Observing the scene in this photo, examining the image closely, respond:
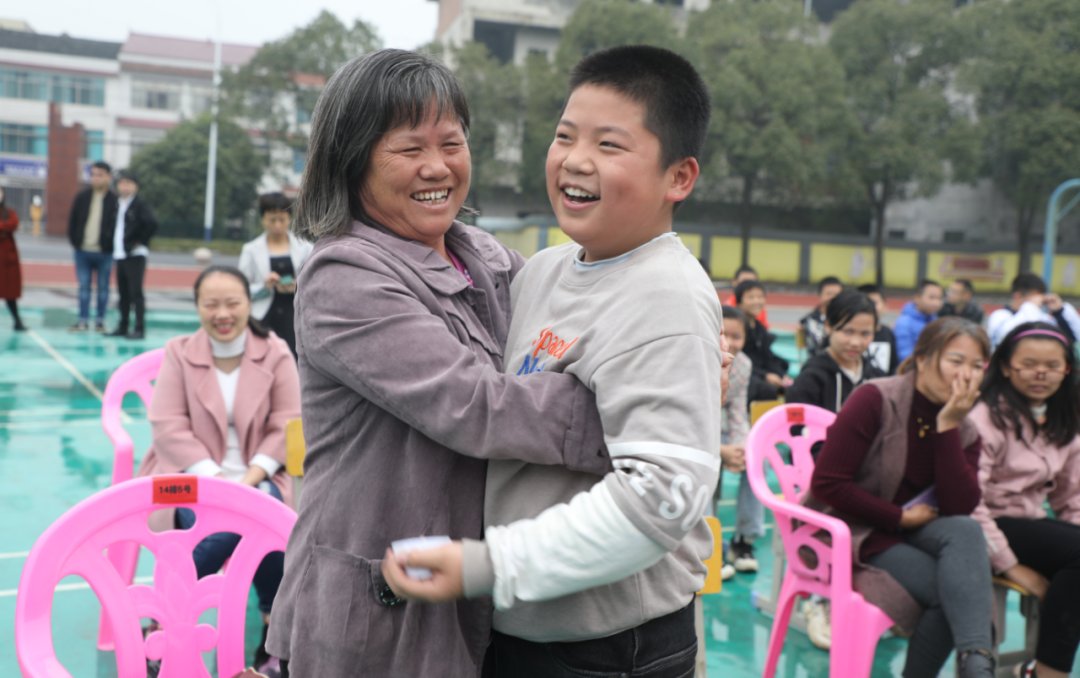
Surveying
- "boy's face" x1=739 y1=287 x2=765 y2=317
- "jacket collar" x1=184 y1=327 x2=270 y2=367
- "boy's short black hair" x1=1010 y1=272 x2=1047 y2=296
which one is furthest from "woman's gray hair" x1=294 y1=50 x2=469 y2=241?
"boy's short black hair" x1=1010 y1=272 x2=1047 y2=296

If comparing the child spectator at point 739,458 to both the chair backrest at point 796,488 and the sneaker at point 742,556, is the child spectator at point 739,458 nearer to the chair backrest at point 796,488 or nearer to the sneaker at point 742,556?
the sneaker at point 742,556

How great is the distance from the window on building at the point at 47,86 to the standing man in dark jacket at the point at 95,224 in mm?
40735

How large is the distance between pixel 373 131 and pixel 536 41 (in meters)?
34.8

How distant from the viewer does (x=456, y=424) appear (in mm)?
1253

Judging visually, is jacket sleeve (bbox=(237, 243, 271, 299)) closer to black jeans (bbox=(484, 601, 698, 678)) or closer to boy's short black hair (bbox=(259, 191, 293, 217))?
boy's short black hair (bbox=(259, 191, 293, 217))

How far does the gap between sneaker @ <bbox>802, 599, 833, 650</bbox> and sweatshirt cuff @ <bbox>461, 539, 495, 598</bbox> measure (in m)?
2.95

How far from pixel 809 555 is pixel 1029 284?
597 cm

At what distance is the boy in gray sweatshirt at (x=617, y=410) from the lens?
1.20 m

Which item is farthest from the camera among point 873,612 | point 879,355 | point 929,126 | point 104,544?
point 929,126

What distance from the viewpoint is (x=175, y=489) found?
7.05 feet

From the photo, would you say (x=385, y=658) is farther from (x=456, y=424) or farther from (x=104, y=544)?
(x=104, y=544)

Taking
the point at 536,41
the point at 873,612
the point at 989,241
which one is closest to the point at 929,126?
the point at 989,241

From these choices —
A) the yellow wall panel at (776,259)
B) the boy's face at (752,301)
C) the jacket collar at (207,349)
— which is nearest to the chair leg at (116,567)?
the jacket collar at (207,349)

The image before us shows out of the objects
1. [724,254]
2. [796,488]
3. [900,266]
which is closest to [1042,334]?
[796,488]
